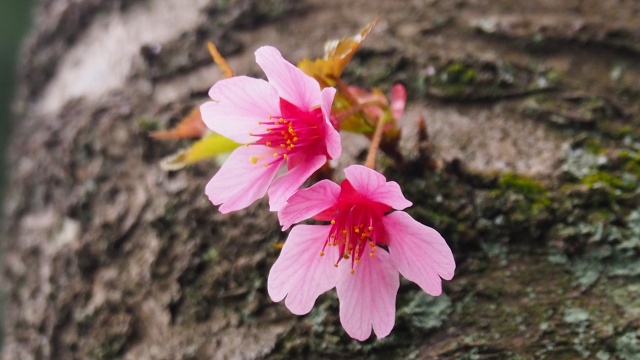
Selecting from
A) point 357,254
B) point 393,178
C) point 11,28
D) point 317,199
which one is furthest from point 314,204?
point 11,28

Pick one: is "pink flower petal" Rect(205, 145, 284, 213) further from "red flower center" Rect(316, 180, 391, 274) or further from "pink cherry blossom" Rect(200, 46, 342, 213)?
"red flower center" Rect(316, 180, 391, 274)

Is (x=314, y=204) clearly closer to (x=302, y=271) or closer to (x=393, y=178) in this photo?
(x=302, y=271)

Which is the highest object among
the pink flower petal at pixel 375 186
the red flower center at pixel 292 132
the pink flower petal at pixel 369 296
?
the red flower center at pixel 292 132

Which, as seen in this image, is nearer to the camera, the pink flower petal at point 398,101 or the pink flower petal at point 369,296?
the pink flower petal at point 369,296

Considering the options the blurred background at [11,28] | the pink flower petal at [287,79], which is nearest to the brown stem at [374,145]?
the pink flower petal at [287,79]

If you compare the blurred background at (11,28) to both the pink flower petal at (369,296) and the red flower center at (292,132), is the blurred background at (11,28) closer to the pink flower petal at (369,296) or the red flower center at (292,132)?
the red flower center at (292,132)

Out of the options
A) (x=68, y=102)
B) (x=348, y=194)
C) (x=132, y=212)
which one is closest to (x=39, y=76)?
(x=68, y=102)
